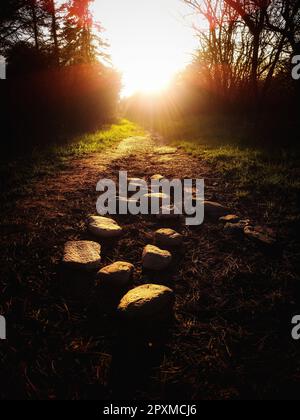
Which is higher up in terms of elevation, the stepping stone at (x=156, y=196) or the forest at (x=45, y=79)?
the forest at (x=45, y=79)

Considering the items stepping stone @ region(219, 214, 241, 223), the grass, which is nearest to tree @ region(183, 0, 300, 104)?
the grass

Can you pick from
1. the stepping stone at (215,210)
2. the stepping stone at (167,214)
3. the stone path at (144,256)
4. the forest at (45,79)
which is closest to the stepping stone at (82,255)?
the stone path at (144,256)

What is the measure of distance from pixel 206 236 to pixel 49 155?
200 inches

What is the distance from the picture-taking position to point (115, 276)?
6.54ft

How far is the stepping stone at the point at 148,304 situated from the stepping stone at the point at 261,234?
1.20 metres

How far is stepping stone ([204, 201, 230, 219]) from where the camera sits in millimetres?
3180

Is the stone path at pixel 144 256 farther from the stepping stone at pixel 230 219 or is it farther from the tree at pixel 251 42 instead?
the tree at pixel 251 42

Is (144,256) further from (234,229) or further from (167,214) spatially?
(234,229)

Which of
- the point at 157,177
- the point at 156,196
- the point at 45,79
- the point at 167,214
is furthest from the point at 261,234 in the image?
the point at 45,79

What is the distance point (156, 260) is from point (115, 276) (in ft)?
1.35

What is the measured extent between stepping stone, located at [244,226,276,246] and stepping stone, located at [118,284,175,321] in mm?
1204

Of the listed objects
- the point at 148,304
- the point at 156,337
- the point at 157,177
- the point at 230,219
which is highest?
the point at 157,177

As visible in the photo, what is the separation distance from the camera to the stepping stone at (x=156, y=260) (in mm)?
2207

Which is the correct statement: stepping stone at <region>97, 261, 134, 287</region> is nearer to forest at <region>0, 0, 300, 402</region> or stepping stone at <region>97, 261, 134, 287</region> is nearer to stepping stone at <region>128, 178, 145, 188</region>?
forest at <region>0, 0, 300, 402</region>
